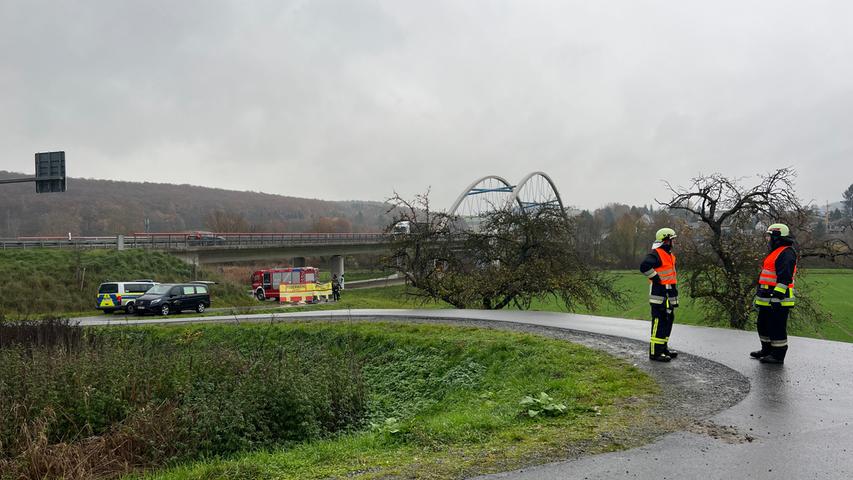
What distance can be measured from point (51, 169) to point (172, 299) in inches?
297

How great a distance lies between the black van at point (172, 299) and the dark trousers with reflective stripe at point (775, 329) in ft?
84.7

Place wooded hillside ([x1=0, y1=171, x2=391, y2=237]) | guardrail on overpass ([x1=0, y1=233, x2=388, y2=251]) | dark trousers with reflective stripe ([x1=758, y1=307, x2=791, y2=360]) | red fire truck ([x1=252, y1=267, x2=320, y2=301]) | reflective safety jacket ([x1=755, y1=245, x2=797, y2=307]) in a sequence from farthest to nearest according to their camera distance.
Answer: wooded hillside ([x1=0, y1=171, x2=391, y2=237]) → red fire truck ([x1=252, y1=267, x2=320, y2=301]) → guardrail on overpass ([x1=0, y1=233, x2=388, y2=251]) → dark trousers with reflective stripe ([x1=758, y1=307, x2=791, y2=360]) → reflective safety jacket ([x1=755, y1=245, x2=797, y2=307])

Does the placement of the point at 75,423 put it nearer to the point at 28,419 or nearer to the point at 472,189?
the point at 28,419

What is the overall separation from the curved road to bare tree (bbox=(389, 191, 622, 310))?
1313cm

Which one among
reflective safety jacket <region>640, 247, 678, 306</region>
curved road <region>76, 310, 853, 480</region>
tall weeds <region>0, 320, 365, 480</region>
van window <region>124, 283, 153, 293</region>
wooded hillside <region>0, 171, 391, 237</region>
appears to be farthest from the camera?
wooded hillside <region>0, 171, 391, 237</region>

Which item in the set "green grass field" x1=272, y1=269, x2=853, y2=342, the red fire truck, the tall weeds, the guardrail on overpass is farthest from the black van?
the tall weeds

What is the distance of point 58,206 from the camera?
115 meters

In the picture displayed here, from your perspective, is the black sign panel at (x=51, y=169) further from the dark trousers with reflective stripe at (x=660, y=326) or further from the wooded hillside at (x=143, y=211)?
the wooded hillside at (x=143, y=211)

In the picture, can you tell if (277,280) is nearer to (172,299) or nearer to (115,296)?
(115,296)

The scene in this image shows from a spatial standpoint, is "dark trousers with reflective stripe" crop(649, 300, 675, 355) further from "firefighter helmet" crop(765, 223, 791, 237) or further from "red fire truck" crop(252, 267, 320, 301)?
"red fire truck" crop(252, 267, 320, 301)

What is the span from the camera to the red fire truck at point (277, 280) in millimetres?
44044

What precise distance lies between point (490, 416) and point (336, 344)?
9.24 metres

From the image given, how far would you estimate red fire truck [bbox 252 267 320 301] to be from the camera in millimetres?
44044

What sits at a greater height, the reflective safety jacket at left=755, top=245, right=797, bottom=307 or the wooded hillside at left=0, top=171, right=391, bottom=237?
the wooded hillside at left=0, top=171, right=391, bottom=237
